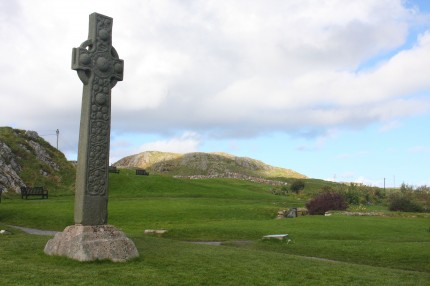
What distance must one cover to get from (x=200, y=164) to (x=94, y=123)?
109 m

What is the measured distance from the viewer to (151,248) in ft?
47.6

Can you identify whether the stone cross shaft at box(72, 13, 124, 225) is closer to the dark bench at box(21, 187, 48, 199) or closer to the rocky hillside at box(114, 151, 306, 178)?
the dark bench at box(21, 187, 48, 199)

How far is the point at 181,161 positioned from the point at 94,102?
11355 centimetres

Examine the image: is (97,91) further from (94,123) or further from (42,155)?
(42,155)

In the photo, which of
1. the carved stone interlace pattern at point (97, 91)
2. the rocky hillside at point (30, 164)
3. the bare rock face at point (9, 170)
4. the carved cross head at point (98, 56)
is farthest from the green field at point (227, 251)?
the rocky hillside at point (30, 164)

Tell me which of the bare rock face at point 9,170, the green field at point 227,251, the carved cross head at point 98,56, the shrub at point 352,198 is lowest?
the green field at point 227,251

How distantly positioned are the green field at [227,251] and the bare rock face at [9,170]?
6.18 metres

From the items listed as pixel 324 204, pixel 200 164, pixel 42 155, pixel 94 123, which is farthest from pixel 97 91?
pixel 200 164

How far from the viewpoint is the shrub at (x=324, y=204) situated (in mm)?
39234

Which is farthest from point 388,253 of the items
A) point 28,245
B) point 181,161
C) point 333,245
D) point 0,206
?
point 181,161

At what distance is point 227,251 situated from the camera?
1518cm

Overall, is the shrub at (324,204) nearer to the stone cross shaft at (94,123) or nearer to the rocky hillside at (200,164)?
the stone cross shaft at (94,123)

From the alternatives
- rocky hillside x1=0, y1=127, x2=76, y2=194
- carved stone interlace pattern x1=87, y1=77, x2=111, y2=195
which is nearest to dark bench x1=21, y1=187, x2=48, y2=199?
rocky hillside x1=0, y1=127, x2=76, y2=194

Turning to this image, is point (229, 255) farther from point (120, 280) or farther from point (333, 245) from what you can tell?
point (333, 245)
